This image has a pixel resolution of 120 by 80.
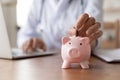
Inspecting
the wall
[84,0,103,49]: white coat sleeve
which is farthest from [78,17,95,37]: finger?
the wall

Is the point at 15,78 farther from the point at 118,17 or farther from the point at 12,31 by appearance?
the point at 12,31

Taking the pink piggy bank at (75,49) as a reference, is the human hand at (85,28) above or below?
above

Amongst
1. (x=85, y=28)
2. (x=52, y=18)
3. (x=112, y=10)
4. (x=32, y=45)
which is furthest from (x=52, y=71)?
(x=112, y=10)

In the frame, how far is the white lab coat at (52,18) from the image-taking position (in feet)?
4.36

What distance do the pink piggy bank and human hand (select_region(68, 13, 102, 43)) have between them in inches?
1.8

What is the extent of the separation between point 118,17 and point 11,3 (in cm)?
136

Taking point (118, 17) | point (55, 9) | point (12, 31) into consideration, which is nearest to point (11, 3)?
point (12, 31)

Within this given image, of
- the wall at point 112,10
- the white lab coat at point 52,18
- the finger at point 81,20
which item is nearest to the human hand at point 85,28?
the finger at point 81,20

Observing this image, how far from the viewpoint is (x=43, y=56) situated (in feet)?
3.05

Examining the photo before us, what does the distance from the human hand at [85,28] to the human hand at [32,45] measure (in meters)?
0.32

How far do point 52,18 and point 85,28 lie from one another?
639 millimetres

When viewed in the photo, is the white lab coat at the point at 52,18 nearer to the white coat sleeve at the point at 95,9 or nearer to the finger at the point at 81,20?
the white coat sleeve at the point at 95,9

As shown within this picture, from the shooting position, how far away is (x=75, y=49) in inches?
25.8

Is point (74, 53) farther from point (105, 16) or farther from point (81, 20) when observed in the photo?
point (105, 16)
